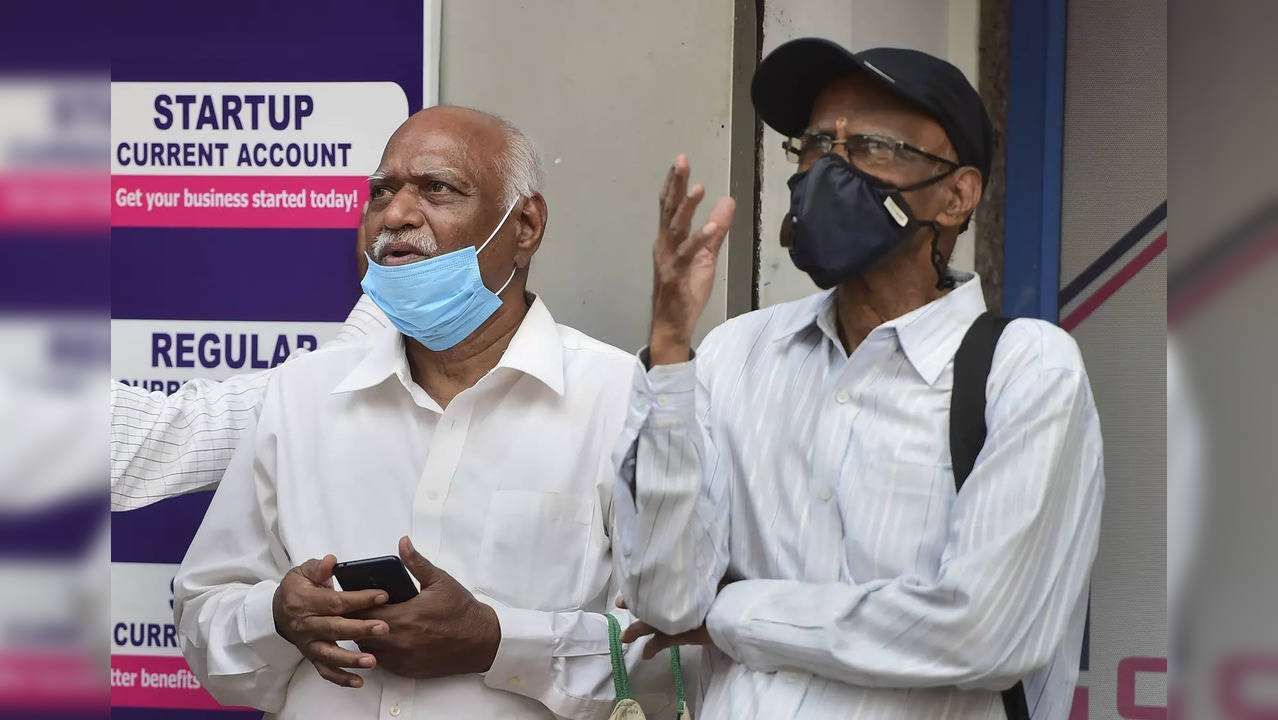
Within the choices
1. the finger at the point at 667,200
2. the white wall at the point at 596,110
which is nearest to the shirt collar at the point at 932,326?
the finger at the point at 667,200

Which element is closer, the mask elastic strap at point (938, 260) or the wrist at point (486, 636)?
the mask elastic strap at point (938, 260)

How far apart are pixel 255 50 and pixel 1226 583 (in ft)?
12.7

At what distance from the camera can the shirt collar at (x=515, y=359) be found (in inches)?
126

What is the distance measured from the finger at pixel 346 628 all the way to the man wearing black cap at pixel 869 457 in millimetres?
598

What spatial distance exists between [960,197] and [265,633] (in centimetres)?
179

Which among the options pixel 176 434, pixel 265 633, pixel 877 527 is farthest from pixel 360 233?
pixel 877 527

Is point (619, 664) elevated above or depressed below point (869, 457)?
below

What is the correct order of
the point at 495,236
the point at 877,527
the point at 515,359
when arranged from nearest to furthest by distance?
1. the point at 877,527
2. the point at 515,359
3. the point at 495,236

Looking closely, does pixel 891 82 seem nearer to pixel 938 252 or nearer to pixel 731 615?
pixel 938 252

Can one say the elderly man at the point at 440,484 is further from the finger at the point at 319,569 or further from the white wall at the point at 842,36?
the white wall at the point at 842,36

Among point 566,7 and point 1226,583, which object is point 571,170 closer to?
point 566,7

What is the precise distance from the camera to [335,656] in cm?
278

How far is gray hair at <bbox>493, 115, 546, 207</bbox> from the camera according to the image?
3.43 metres

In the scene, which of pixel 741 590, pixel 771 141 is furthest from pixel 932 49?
pixel 741 590
